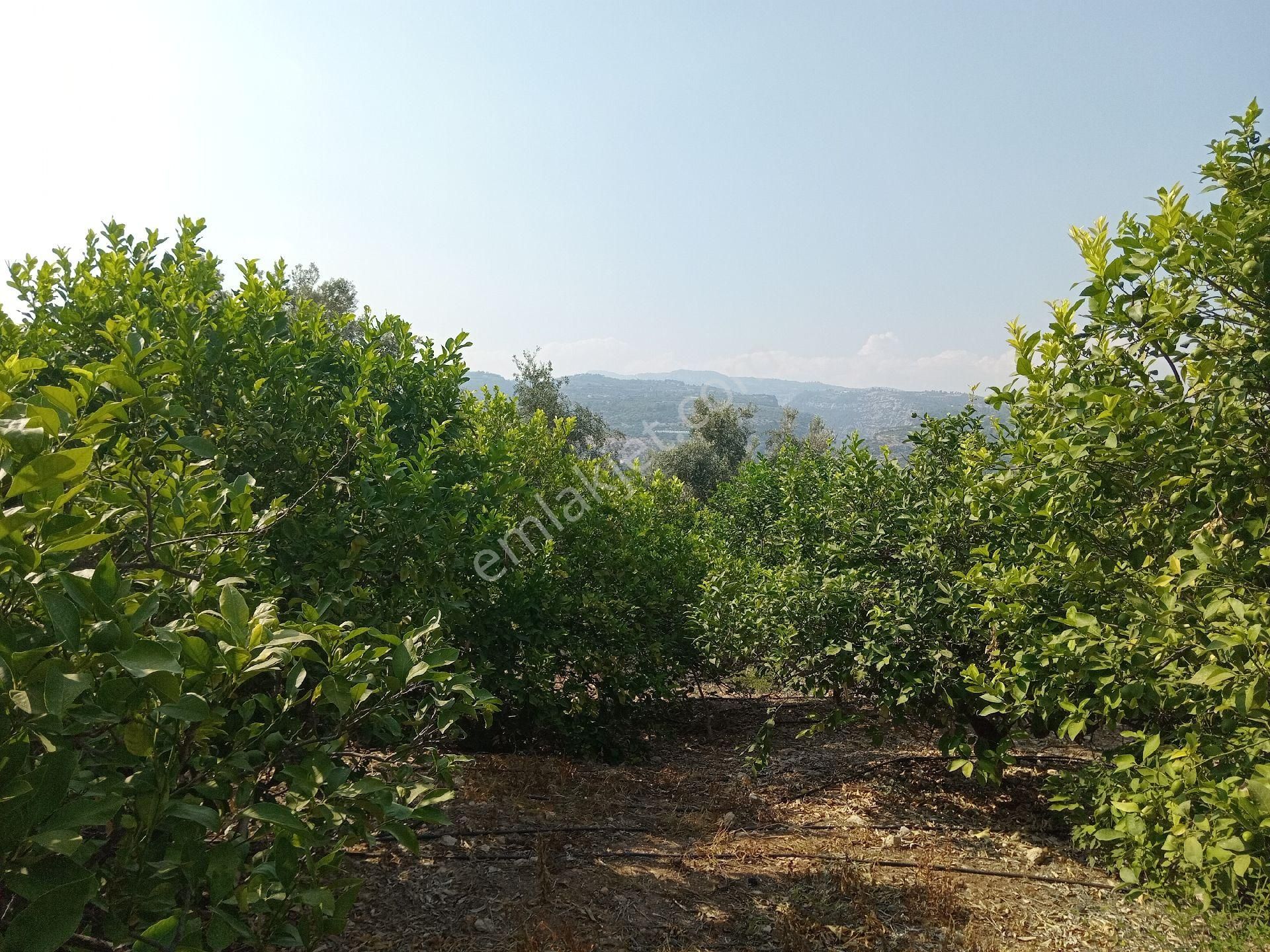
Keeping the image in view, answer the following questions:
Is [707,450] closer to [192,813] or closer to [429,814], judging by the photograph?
[429,814]

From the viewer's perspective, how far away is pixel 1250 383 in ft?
10.6

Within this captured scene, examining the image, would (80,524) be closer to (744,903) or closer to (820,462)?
(744,903)

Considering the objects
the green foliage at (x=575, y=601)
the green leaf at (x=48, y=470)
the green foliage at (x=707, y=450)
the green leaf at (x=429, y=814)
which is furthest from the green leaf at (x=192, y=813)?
the green foliage at (x=707, y=450)

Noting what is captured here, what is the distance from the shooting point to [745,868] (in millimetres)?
4773

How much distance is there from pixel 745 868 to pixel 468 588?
2.62 meters

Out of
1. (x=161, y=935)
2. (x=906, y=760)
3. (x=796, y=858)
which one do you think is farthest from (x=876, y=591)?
(x=161, y=935)

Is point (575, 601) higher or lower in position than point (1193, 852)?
higher

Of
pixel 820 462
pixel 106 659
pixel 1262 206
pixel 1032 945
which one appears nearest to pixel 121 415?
pixel 106 659

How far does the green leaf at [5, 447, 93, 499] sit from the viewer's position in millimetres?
1261

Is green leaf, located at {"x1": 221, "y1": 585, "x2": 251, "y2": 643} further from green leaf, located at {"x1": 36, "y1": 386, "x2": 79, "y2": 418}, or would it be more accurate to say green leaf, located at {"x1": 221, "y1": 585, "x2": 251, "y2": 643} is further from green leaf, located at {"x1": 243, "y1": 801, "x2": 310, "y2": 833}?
green leaf, located at {"x1": 36, "y1": 386, "x2": 79, "y2": 418}

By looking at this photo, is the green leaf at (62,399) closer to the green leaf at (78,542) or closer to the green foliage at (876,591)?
the green leaf at (78,542)

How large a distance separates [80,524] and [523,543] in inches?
215

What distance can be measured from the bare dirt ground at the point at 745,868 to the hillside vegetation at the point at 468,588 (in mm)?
359

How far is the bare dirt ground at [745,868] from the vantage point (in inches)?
155
